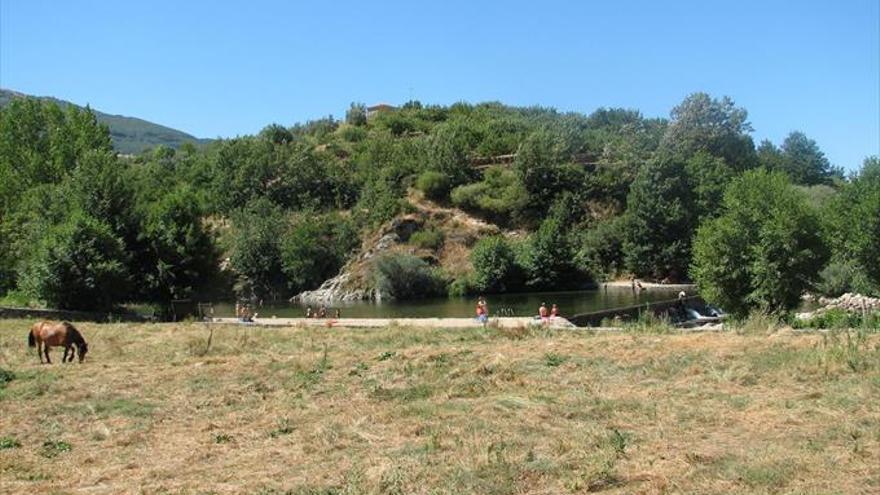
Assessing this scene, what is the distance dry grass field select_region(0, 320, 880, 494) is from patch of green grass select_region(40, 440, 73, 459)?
0.05 meters

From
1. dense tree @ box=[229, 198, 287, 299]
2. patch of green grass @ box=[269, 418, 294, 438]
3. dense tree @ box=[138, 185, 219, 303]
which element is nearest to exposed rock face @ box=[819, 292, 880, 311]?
dense tree @ box=[138, 185, 219, 303]

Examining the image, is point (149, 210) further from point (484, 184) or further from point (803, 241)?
point (484, 184)

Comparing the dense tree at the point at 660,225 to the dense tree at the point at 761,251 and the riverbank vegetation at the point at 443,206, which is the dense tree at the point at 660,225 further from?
the dense tree at the point at 761,251

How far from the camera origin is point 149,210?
51.6 meters

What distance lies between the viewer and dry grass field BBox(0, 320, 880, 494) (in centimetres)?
905

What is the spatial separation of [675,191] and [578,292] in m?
15.8

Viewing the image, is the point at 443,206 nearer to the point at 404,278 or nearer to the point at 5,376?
the point at 404,278

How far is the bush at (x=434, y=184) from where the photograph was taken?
95.9 meters

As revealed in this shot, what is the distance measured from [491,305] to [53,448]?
52.9m

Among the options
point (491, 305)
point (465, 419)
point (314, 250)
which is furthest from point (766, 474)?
point (314, 250)

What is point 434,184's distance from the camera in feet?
314

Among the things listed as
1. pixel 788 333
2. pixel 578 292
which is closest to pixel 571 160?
pixel 578 292

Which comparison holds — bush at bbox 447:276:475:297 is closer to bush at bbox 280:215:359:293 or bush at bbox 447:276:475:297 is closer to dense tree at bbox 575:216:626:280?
dense tree at bbox 575:216:626:280

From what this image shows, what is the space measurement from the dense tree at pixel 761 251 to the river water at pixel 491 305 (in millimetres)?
13588
